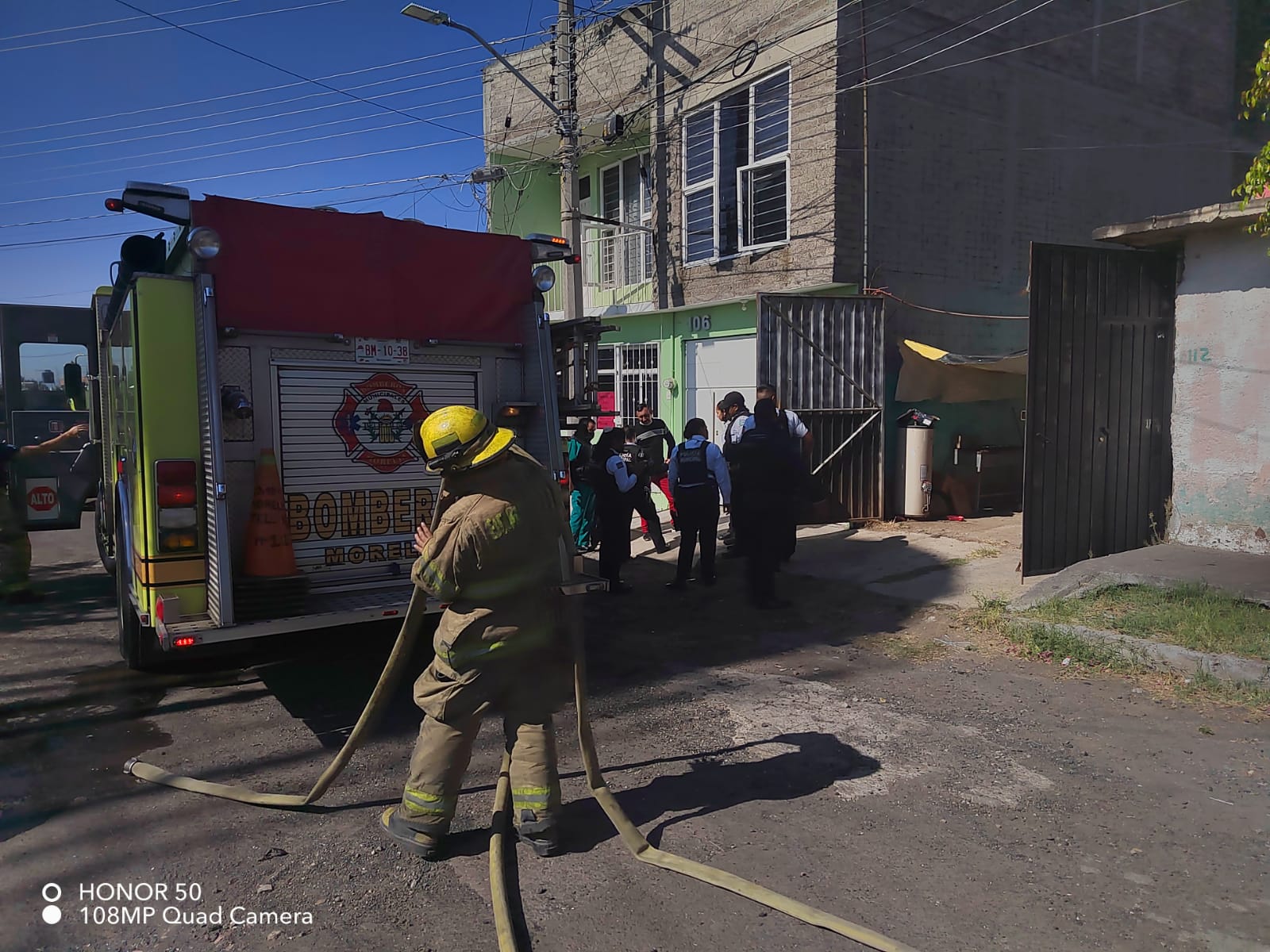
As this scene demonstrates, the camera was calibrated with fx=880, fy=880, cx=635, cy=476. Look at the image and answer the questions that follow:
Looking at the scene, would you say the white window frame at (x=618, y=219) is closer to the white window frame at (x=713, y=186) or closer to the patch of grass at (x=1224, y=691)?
the white window frame at (x=713, y=186)

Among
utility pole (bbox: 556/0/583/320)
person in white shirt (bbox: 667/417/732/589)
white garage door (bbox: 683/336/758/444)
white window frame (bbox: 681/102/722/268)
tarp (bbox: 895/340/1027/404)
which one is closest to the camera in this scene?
person in white shirt (bbox: 667/417/732/589)

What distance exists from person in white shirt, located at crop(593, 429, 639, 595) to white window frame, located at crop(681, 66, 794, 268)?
212 inches

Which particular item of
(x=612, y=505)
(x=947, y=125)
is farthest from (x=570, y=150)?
(x=612, y=505)

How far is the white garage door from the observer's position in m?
12.8

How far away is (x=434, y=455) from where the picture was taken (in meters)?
3.53

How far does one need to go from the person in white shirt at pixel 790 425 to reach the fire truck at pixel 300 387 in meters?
2.46

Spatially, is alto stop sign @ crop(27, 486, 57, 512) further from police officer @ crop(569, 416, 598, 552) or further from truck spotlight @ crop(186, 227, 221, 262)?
truck spotlight @ crop(186, 227, 221, 262)

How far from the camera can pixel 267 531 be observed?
4.95 m

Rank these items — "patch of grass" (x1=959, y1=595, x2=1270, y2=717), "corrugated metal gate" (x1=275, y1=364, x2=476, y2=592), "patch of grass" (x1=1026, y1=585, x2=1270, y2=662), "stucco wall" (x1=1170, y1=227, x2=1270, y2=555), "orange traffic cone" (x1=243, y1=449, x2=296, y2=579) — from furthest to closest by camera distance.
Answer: "stucco wall" (x1=1170, y1=227, x2=1270, y2=555) < "patch of grass" (x1=1026, y1=585, x2=1270, y2=662) < "corrugated metal gate" (x1=275, y1=364, x2=476, y2=592) < "patch of grass" (x1=959, y1=595, x2=1270, y2=717) < "orange traffic cone" (x1=243, y1=449, x2=296, y2=579)

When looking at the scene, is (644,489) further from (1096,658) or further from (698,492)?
(1096,658)

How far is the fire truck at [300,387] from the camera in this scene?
4602 mm

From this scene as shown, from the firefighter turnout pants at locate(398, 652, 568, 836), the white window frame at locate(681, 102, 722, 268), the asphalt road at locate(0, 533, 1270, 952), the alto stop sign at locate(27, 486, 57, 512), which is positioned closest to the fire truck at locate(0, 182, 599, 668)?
the asphalt road at locate(0, 533, 1270, 952)

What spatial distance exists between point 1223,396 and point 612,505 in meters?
5.34

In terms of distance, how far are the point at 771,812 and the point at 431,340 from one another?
3.48m
